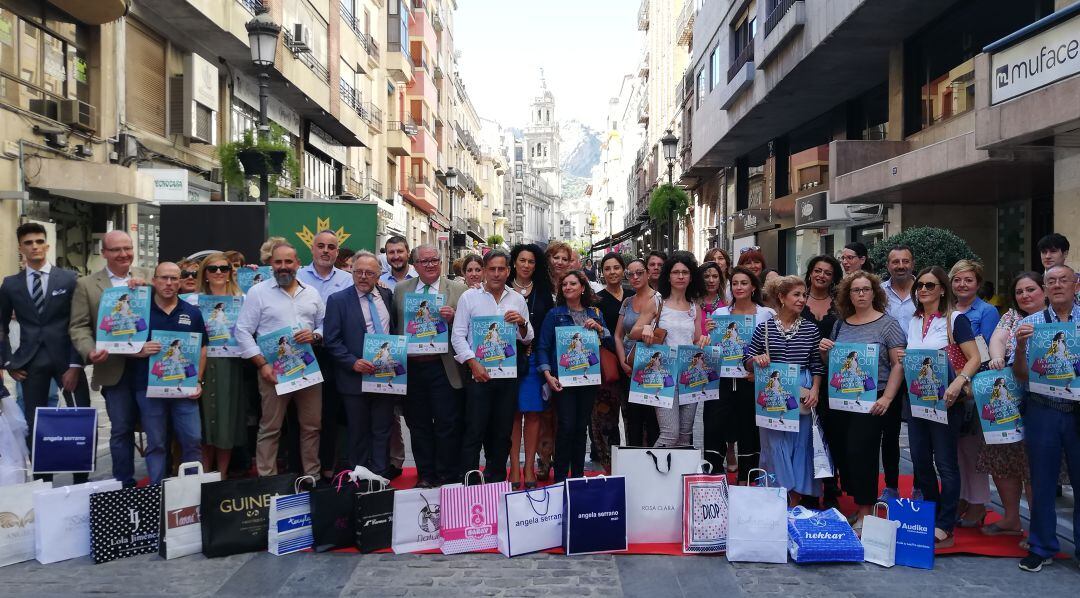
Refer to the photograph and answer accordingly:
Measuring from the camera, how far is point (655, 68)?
2275 inches

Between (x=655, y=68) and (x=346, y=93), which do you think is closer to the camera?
(x=346, y=93)

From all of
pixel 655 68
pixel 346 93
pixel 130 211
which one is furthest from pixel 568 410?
pixel 655 68

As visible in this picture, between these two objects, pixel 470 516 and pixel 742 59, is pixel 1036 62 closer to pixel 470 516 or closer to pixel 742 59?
pixel 470 516

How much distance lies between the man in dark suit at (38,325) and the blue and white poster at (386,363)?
2410 millimetres

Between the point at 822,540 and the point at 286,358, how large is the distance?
170 inches

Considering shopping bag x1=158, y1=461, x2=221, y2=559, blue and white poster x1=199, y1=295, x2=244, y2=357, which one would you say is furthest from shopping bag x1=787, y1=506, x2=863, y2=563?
blue and white poster x1=199, y1=295, x2=244, y2=357

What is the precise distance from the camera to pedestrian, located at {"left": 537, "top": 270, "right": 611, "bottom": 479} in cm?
718

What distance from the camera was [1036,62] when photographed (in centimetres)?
1067

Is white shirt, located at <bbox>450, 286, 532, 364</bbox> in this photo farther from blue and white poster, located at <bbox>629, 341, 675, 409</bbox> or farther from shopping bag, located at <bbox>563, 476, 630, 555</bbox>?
shopping bag, located at <bbox>563, 476, 630, 555</bbox>

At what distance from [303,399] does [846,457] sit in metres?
4.51

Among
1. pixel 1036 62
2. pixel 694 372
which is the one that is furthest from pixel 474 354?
pixel 1036 62

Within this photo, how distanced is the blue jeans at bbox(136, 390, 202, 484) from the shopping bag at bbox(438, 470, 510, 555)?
236 centimetres

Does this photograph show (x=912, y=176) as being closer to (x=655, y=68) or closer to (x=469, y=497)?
(x=469, y=497)

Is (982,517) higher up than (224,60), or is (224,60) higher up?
(224,60)
